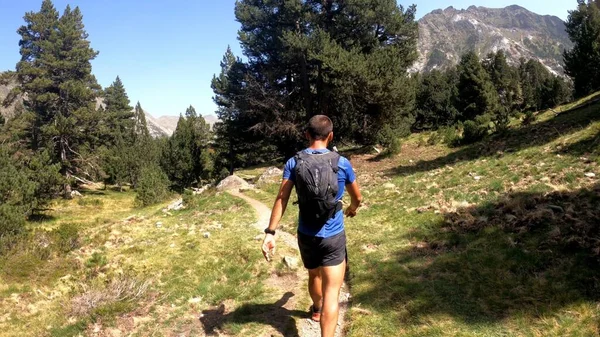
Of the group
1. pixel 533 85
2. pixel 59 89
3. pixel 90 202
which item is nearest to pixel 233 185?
pixel 90 202

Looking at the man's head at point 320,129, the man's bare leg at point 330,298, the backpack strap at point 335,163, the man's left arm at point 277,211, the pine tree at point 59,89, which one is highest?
the pine tree at point 59,89

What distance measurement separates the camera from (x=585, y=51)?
4191 cm

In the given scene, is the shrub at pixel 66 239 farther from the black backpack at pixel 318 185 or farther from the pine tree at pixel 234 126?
the pine tree at pixel 234 126

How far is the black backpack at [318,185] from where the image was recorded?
3.83m

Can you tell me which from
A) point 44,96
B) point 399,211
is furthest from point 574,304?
point 44,96

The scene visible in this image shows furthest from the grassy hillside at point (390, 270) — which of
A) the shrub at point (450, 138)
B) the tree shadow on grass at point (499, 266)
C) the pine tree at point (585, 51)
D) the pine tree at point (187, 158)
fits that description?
the pine tree at point (585, 51)

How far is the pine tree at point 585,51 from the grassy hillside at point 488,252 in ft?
124

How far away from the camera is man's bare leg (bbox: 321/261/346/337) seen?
13.1ft

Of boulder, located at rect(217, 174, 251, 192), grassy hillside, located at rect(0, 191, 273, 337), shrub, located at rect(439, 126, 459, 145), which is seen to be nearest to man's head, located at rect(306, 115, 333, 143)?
grassy hillside, located at rect(0, 191, 273, 337)

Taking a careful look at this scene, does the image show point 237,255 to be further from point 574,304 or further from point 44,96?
point 44,96

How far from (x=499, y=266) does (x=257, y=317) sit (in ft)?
12.6

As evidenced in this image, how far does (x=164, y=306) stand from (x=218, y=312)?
42.1 inches

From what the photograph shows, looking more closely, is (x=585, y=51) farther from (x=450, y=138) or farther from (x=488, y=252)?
(x=488, y=252)

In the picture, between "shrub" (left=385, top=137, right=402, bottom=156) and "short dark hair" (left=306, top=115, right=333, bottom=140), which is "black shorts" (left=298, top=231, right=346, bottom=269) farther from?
"shrub" (left=385, top=137, right=402, bottom=156)
